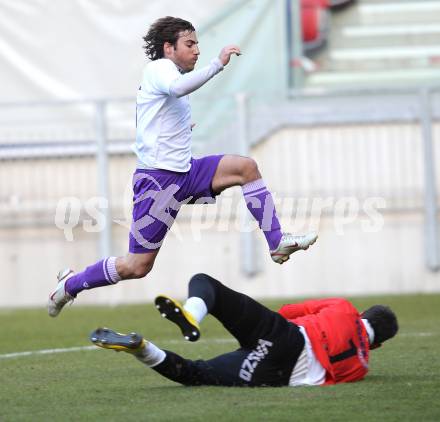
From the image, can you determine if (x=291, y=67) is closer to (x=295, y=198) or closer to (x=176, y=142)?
(x=295, y=198)

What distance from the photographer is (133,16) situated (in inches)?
577

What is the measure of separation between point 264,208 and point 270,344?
1.76m

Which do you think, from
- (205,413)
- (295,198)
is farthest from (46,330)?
(205,413)

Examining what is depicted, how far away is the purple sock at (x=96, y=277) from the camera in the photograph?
7.66 m

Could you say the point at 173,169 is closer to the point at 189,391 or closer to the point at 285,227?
the point at 189,391

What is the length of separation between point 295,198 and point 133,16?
3.31 m

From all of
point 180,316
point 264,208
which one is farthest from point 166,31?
point 180,316

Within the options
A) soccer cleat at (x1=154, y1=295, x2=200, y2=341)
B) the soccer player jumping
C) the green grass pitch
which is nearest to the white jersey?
the soccer player jumping

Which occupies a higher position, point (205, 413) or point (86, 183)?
point (86, 183)

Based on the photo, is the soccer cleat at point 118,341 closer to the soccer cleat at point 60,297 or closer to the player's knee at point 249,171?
the player's knee at point 249,171

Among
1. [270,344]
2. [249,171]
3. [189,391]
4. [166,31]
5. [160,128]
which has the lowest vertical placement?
[189,391]

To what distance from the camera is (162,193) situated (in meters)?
7.40

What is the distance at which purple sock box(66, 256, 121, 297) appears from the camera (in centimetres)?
766

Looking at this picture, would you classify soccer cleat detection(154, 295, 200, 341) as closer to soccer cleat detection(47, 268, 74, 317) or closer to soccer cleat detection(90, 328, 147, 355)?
soccer cleat detection(90, 328, 147, 355)
